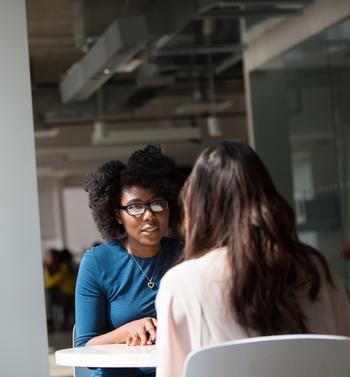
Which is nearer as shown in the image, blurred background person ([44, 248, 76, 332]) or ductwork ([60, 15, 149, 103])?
ductwork ([60, 15, 149, 103])

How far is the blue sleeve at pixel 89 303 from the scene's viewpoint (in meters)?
3.04

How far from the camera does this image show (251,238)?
206 centimetres

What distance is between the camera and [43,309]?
11.8 ft

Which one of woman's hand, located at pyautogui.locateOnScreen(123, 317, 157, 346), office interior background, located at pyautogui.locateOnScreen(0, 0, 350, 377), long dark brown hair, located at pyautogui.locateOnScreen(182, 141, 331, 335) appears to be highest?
office interior background, located at pyautogui.locateOnScreen(0, 0, 350, 377)

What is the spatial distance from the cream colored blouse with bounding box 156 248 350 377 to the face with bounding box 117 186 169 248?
0.97 metres

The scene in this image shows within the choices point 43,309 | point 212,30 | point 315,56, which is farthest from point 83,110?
point 43,309

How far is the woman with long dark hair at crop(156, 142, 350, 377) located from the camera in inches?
81.0

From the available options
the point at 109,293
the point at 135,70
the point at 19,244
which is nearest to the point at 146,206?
the point at 109,293

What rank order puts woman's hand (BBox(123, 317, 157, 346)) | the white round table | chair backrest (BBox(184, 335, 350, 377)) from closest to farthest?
1. chair backrest (BBox(184, 335, 350, 377))
2. the white round table
3. woman's hand (BBox(123, 317, 157, 346))

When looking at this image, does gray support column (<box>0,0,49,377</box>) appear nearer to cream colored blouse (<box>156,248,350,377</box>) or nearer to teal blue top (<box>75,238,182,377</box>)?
teal blue top (<box>75,238,182,377</box>)

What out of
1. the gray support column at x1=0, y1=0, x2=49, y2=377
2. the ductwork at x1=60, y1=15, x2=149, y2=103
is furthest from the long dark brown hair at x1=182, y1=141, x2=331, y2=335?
the ductwork at x1=60, y1=15, x2=149, y2=103

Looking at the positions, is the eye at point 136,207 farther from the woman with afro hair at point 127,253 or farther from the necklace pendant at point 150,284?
the necklace pendant at point 150,284

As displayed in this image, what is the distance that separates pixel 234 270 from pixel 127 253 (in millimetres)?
A: 1140

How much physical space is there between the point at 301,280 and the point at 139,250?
1118 millimetres
